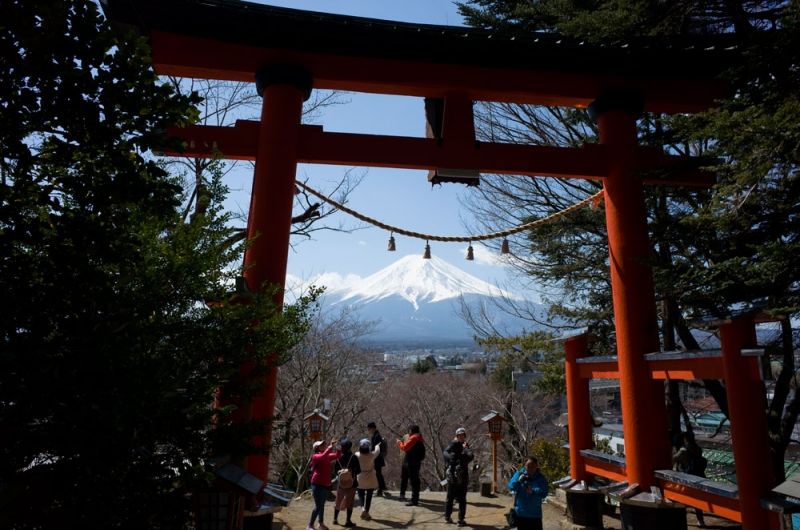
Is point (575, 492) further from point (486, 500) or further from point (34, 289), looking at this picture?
point (34, 289)

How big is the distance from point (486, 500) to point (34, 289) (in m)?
7.84

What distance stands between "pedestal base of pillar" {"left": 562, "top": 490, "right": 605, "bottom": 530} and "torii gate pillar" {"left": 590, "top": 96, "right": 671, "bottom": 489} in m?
1.31

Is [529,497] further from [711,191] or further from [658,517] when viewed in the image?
[711,191]

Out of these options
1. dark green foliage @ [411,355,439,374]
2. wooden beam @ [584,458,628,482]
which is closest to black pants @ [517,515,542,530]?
wooden beam @ [584,458,628,482]

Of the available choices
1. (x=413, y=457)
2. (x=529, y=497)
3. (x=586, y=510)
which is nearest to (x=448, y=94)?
(x=529, y=497)

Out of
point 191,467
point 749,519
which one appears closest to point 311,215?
point 191,467

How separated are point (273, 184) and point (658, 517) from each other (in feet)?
16.4

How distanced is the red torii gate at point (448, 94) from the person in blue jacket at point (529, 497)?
0.96 metres

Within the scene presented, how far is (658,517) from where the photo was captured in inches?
196

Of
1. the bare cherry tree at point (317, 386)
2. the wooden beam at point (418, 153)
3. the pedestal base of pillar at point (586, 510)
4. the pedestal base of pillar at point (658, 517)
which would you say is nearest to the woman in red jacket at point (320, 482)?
the pedestal base of pillar at point (586, 510)

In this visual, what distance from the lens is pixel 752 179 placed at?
412cm

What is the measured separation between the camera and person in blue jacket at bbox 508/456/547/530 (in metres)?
5.37

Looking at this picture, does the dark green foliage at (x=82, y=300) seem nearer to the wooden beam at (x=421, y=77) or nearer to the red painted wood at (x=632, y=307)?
the wooden beam at (x=421, y=77)

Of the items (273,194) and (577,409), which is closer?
(273,194)
